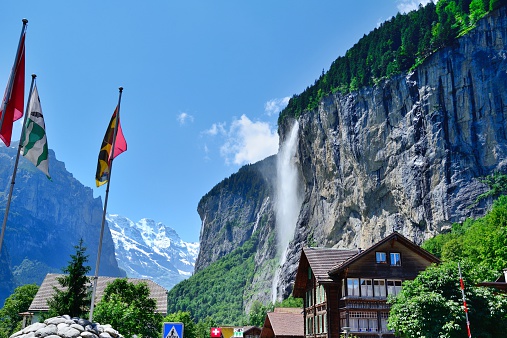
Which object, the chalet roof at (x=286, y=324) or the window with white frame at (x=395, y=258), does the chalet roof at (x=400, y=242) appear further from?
the chalet roof at (x=286, y=324)

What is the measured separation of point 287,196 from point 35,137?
16131 cm

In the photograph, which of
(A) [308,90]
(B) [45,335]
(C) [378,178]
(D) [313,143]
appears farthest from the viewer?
(A) [308,90]

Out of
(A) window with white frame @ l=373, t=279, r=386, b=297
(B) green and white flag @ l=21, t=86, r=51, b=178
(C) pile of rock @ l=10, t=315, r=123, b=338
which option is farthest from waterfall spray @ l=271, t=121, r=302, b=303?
(C) pile of rock @ l=10, t=315, r=123, b=338

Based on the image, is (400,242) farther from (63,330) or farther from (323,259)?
(63,330)

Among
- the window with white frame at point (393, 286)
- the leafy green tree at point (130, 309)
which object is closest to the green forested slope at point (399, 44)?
the window with white frame at point (393, 286)

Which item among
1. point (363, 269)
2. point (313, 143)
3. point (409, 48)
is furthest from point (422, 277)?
point (313, 143)

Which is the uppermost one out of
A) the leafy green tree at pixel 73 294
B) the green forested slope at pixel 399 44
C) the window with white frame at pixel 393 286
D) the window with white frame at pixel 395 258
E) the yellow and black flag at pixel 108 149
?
the green forested slope at pixel 399 44

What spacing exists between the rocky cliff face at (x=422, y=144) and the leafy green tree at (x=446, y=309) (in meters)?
66.4

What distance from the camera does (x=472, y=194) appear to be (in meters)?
93.1

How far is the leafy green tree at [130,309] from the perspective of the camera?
42219 millimetres

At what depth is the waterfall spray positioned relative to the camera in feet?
560

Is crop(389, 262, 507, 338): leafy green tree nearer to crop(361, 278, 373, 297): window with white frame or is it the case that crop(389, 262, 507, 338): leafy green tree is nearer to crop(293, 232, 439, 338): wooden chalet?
crop(293, 232, 439, 338): wooden chalet

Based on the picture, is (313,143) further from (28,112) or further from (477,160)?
(28,112)

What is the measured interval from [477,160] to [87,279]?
8211 centimetres
